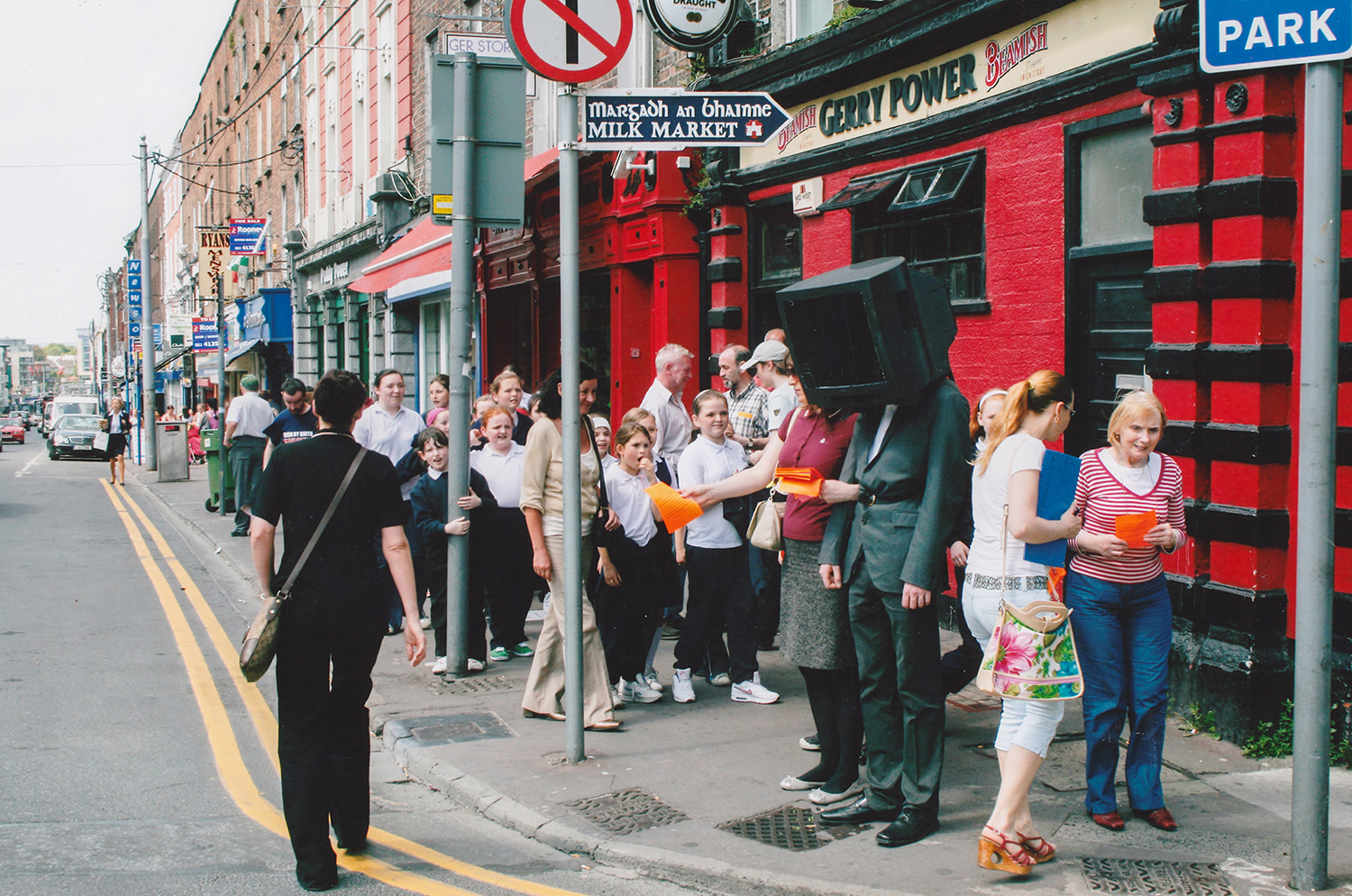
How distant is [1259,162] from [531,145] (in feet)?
41.2

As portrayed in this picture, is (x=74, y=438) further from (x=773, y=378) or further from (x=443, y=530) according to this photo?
(x=773, y=378)

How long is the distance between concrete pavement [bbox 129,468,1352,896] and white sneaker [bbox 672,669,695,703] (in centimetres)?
7

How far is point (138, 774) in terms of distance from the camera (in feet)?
18.6

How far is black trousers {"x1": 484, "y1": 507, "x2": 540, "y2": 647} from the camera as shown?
763 cm

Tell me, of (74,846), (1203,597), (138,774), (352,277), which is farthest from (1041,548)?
(352,277)

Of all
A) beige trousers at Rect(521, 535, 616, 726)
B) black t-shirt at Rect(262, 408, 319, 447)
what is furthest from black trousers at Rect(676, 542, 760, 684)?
black t-shirt at Rect(262, 408, 319, 447)

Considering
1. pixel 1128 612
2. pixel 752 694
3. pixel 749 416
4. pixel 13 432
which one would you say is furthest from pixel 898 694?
pixel 13 432

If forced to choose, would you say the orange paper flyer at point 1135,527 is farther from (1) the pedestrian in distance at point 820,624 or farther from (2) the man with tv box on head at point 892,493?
(1) the pedestrian in distance at point 820,624

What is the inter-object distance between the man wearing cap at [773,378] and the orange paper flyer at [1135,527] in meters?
2.34

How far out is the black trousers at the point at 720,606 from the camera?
6.73m

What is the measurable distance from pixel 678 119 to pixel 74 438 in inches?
1614

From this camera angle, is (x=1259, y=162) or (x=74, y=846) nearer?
(x=74, y=846)

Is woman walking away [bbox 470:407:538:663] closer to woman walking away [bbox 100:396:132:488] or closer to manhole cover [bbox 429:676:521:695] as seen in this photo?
manhole cover [bbox 429:676:521:695]

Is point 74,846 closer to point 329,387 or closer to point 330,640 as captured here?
point 330,640
